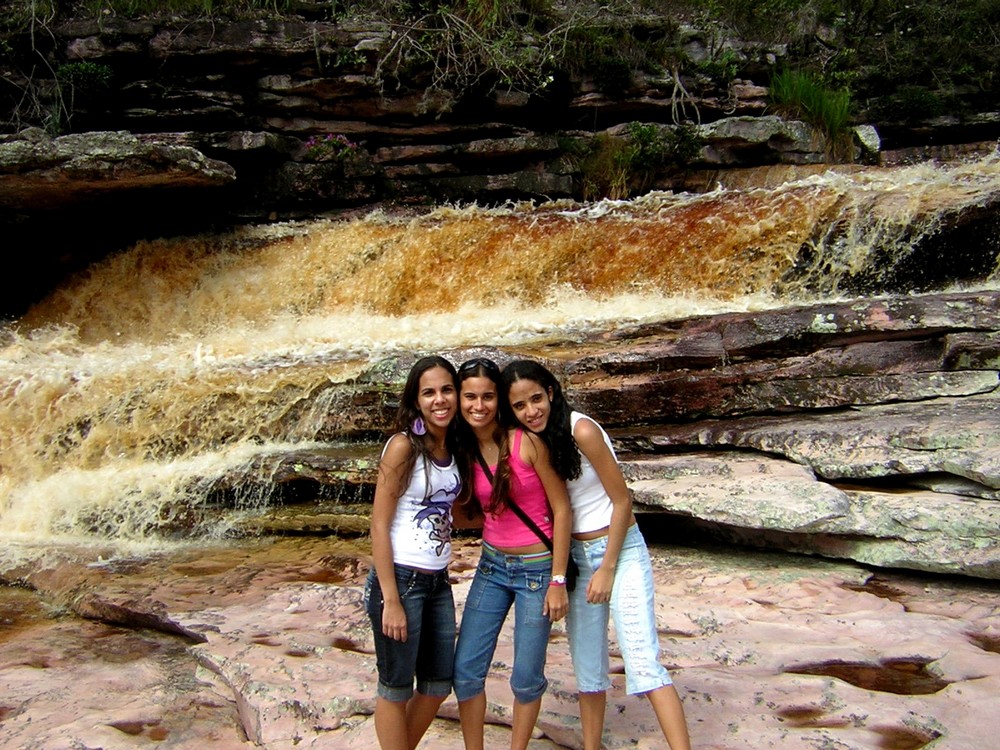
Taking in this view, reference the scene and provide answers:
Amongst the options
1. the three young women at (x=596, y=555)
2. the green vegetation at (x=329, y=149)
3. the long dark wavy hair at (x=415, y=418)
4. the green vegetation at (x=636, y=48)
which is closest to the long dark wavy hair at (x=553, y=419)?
the three young women at (x=596, y=555)

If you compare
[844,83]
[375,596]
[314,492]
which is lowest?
[314,492]

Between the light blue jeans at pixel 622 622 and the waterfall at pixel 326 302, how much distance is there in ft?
11.4

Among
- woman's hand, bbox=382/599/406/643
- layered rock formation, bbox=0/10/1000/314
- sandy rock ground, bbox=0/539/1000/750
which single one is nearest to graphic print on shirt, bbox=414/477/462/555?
woman's hand, bbox=382/599/406/643

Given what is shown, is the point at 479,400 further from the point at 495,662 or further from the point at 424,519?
the point at 495,662

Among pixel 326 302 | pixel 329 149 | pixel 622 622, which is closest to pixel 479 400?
pixel 622 622

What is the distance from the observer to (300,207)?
1078 centimetres

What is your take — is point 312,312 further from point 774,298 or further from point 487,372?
point 487,372

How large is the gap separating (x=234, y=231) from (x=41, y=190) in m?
2.19

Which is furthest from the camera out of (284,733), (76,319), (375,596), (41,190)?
(76,319)

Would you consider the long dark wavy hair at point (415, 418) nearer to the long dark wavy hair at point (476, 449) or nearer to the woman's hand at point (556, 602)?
the long dark wavy hair at point (476, 449)

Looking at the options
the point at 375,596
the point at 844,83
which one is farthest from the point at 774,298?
the point at 844,83

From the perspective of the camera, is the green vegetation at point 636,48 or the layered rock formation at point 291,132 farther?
the green vegetation at point 636,48

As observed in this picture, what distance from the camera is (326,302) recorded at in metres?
9.32

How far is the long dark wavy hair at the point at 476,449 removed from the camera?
8.80 ft
